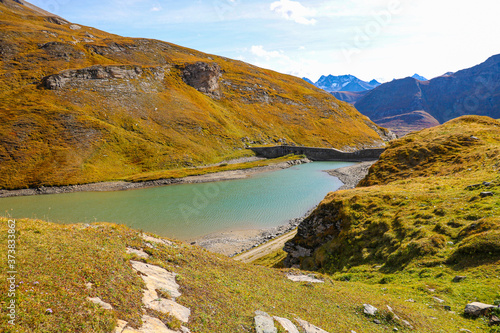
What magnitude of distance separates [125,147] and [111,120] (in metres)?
16.1

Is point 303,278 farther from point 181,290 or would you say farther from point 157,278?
point 157,278

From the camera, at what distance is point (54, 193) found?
2891 inches

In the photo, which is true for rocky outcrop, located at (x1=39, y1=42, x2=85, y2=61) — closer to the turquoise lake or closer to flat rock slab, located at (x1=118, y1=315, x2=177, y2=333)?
the turquoise lake

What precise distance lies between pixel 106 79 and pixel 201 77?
56758 mm

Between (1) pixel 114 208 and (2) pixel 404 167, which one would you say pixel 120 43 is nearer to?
(1) pixel 114 208

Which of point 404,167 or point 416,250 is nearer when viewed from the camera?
point 416,250

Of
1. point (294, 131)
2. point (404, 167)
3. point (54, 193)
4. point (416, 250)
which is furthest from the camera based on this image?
point (294, 131)

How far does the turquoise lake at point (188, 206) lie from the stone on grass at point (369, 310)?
3665 centimetres

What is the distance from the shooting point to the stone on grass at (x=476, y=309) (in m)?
13.0

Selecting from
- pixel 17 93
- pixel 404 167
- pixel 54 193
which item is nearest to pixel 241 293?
pixel 404 167

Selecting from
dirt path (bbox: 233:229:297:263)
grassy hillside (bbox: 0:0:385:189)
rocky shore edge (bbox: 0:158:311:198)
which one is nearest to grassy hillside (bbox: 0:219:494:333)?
dirt path (bbox: 233:229:297:263)

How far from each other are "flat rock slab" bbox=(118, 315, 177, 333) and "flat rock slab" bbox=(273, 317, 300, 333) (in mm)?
5369

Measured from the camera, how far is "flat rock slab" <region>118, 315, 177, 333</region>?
869 centimetres

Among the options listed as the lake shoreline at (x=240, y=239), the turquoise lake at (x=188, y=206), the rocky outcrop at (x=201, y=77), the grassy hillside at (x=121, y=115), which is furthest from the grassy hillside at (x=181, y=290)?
the rocky outcrop at (x=201, y=77)
